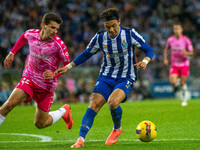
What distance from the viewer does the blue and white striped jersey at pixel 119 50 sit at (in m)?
6.97

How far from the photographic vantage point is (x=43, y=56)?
7.34 meters

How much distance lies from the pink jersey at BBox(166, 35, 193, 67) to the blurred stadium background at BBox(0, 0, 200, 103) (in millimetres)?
4793

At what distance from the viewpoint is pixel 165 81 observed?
Result: 65.2 feet

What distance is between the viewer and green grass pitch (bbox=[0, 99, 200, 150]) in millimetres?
6633

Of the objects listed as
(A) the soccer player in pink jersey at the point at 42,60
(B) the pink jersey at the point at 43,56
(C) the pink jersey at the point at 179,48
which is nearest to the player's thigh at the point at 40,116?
(A) the soccer player in pink jersey at the point at 42,60

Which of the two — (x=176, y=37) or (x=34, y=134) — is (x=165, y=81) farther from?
(x=34, y=134)

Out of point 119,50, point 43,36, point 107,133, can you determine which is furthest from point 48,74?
point 107,133

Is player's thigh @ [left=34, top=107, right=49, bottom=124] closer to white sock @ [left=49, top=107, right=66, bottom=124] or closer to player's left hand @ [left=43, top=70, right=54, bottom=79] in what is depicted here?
white sock @ [left=49, top=107, right=66, bottom=124]

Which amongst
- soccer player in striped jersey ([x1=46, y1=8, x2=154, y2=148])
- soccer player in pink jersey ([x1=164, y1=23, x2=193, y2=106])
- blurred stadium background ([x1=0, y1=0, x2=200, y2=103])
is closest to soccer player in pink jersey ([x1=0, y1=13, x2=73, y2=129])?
soccer player in striped jersey ([x1=46, y1=8, x2=154, y2=148])

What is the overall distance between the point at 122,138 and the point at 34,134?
6.60ft

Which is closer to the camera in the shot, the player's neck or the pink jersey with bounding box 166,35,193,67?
the player's neck

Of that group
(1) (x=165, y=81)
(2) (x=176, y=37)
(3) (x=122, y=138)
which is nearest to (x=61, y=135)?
(3) (x=122, y=138)

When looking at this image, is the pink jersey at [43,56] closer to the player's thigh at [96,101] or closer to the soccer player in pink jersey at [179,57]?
the player's thigh at [96,101]

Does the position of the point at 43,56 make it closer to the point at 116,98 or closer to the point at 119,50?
the point at 119,50
